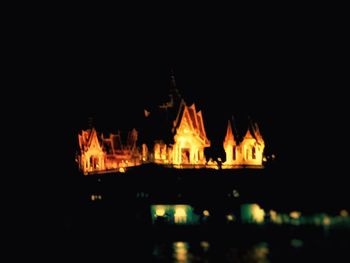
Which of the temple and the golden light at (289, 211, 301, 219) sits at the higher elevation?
the temple

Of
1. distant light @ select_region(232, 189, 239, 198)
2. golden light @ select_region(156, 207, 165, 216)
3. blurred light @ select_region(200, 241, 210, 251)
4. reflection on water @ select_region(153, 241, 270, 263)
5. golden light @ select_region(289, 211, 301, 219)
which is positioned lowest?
reflection on water @ select_region(153, 241, 270, 263)

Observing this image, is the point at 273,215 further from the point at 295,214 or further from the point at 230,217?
the point at 230,217

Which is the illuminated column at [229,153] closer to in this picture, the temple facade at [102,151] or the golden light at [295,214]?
the temple facade at [102,151]

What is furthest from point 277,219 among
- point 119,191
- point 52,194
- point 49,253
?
point 52,194

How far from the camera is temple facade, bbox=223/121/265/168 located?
34812 millimetres

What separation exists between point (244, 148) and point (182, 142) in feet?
10.3

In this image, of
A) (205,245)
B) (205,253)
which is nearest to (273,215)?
(205,245)

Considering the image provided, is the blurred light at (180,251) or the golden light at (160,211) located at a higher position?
the golden light at (160,211)

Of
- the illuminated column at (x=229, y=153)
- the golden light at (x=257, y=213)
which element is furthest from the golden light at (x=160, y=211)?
the illuminated column at (x=229, y=153)

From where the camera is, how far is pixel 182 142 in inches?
1340

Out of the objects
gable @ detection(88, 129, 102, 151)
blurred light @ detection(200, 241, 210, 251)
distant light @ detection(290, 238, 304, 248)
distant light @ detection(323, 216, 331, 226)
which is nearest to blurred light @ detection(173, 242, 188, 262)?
blurred light @ detection(200, 241, 210, 251)

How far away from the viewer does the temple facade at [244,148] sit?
34.8 m

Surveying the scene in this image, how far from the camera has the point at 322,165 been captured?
33.1m

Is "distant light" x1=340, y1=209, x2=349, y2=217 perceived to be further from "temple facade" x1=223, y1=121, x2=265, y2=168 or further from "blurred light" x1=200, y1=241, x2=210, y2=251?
"temple facade" x1=223, y1=121, x2=265, y2=168
